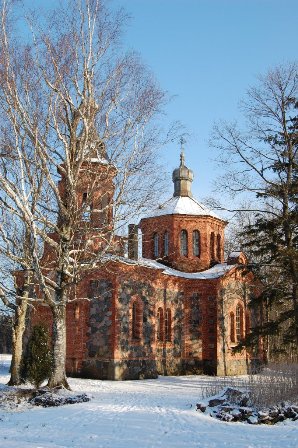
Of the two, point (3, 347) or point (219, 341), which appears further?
point (3, 347)

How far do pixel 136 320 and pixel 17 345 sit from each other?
6.59 metres

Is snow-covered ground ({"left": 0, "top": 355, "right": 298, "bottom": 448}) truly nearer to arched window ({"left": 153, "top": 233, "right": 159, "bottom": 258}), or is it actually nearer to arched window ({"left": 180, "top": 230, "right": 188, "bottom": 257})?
arched window ({"left": 180, "top": 230, "right": 188, "bottom": 257})

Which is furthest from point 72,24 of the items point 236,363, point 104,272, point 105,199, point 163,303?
point 236,363

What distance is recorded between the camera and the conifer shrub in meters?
14.9

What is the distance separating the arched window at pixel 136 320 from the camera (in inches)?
871

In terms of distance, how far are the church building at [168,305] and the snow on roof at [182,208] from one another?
0.20ft

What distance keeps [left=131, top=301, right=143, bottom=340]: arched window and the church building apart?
0.15 feet

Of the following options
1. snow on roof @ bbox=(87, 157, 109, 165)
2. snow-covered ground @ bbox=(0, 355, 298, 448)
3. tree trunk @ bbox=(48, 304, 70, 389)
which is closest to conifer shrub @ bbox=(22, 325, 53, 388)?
tree trunk @ bbox=(48, 304, 70, 389)

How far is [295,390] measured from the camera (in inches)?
471

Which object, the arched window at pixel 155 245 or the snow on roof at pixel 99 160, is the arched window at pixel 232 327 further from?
the snow on roof at pixel 99 160

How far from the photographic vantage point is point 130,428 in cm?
936

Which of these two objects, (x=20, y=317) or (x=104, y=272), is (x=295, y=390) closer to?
(x=20, y=317)

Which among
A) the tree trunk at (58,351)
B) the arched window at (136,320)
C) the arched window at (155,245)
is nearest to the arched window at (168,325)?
the arched window at (136,320)

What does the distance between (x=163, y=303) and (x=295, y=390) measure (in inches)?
516
